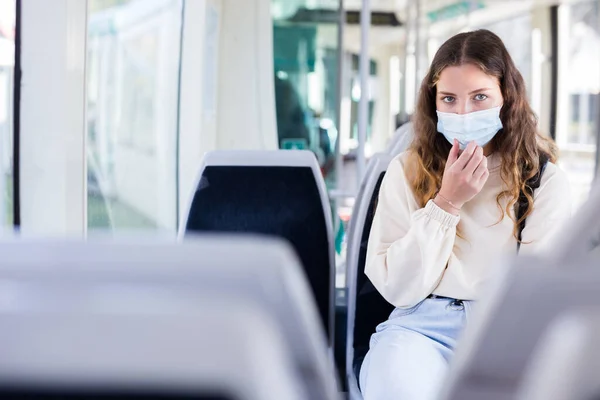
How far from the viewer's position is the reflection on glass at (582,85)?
7492mm

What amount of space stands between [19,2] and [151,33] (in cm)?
192

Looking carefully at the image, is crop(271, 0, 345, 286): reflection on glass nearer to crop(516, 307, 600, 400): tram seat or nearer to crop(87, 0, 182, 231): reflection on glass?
crop(87, 0, 182, 231): reflection on glass

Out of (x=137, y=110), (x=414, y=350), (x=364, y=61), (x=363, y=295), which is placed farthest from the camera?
(x=364, y=61)

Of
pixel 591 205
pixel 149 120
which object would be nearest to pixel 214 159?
pixel 591 205

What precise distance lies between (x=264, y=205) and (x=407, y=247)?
554mm

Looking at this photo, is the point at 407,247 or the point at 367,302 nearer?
the point at 407,247

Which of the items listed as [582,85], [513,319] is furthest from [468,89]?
[582,85]

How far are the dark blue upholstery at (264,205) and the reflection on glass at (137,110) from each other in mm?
991

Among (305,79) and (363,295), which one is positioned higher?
(305,79)

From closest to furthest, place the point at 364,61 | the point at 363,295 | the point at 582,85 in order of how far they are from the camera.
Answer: the point at 363,295 < the point at 364,61 < the point at 582,85

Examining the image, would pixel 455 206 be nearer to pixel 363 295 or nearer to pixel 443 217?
pixel 443 217

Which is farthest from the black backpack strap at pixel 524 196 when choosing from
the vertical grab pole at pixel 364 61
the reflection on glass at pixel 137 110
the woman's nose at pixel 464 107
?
the vertical grab pole at pixel 364 61

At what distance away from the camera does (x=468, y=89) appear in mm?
1935

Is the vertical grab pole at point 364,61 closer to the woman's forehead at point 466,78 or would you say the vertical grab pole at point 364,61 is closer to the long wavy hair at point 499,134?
the long wavy hair at point 499,134
